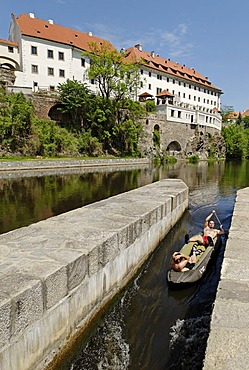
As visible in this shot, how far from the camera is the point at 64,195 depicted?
1906 cm

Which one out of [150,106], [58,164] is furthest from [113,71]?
[58,164]

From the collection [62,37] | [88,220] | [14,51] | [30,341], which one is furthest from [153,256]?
[62,37]

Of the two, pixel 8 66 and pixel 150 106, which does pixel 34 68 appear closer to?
pixel 8 66

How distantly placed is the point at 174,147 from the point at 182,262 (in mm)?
61681

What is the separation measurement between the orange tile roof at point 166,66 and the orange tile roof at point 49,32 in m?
13.2

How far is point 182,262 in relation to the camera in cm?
818

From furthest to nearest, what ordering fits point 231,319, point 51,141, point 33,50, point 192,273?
point 33,50, point 51,141, point 192,273, point 231,319

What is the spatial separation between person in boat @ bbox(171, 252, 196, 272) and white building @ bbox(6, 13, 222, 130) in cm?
4383

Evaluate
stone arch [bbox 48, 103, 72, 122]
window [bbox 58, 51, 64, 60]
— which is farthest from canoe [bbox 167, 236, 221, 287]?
window [bbox 58, 51, 64, 60]

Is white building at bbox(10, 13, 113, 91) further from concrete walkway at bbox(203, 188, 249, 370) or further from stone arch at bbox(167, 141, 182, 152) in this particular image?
concrete walkway at bbox(203, 188, 249, 370)

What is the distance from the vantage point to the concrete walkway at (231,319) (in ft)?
11.1

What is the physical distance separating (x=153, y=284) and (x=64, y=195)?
12.1m

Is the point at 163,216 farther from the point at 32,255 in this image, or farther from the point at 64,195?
the point at 64,195

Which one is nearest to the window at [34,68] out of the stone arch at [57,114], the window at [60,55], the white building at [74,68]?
the white building at [74,68]
